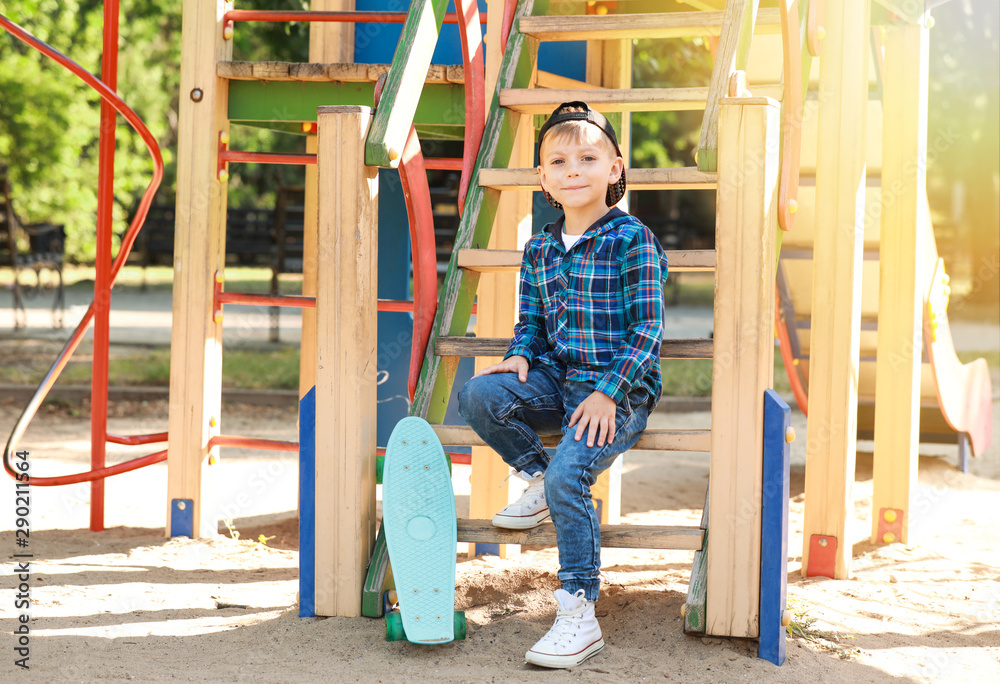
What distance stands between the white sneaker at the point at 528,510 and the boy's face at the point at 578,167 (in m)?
0.73

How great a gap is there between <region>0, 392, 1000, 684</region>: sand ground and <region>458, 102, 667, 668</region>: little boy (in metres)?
0.27

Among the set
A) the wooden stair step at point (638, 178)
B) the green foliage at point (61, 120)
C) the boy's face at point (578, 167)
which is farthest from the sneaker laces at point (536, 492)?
the green foliage at point (61, 120)

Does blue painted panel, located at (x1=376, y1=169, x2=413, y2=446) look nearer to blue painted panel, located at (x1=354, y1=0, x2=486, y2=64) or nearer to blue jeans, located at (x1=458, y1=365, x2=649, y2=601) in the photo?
blue painted panel, located at (x1=354, y1=0, x2=486, y2=64)

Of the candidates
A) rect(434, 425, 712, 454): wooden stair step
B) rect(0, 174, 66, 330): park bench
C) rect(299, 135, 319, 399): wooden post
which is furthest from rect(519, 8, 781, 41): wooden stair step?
rect(0, 174, 66, 330): park bench

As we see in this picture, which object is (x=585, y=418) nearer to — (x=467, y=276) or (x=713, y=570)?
(x=713, y=570)

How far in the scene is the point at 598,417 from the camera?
91.2 inches

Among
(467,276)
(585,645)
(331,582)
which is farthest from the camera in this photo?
(467,276)

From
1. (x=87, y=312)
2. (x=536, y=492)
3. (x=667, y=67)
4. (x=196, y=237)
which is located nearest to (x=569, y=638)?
(x=536, y=492)

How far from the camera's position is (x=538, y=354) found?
2.61 metres

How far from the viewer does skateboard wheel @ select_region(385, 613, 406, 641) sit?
7.72 feet

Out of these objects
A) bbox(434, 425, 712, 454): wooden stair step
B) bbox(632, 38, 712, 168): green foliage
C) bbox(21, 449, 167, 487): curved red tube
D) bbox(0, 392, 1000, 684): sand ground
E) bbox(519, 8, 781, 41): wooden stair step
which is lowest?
bbox(0, 392, 1000, 684): sand ground

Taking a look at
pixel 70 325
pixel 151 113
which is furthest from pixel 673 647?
pixel 151 113

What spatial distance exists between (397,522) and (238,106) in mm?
2144

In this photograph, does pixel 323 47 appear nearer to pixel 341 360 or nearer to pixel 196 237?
pixel 196 237
